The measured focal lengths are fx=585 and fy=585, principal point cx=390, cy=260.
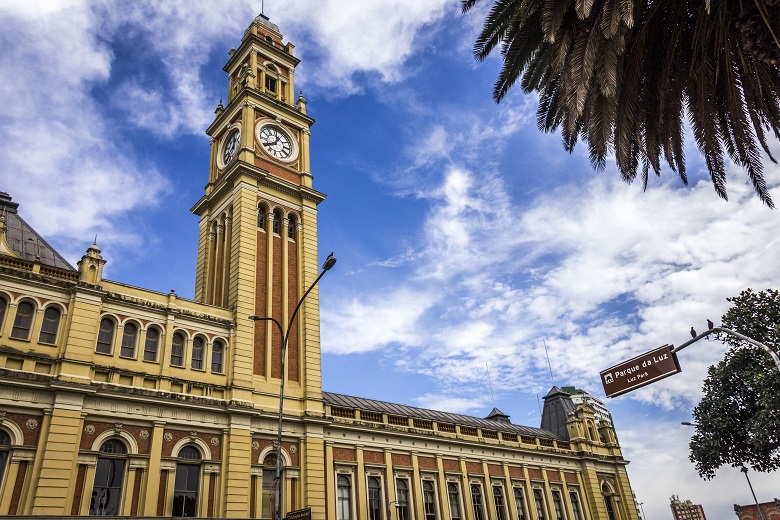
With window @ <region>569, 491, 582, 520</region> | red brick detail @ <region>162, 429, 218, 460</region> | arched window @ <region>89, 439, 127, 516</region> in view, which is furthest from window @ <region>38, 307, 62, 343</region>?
window @ <region>569, 491, 582, 520</region>

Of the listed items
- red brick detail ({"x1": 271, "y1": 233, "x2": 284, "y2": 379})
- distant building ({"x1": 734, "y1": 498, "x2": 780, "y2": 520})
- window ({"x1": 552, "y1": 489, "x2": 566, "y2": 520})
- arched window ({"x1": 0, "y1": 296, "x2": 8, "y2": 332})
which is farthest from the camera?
distant building ({"x1": 734, "y1": 498, "x2": 780, "y2": 520})

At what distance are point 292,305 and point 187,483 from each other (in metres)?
12.1

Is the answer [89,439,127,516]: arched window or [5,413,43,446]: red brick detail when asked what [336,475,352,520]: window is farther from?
[5,413,43,446]: red brick detail

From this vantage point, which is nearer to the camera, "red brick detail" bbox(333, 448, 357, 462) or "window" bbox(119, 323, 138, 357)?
"window" bbox(119, 323, 138, 357)

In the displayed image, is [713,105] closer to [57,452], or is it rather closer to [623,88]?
[623,88]

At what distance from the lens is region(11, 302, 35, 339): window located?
25.6 m

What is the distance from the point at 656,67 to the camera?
1577 centimetres

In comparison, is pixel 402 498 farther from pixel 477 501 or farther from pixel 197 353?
pixel 197 353

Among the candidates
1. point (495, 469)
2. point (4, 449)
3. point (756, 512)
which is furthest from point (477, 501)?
point (756, 512)

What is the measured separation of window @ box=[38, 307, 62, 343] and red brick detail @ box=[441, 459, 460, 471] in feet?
82.9

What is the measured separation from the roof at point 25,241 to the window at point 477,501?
29104 millimetres

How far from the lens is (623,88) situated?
1566 centimetres

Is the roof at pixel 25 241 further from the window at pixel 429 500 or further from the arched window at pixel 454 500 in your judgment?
the arched window at pixel 454 500

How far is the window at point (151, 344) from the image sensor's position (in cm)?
2933
